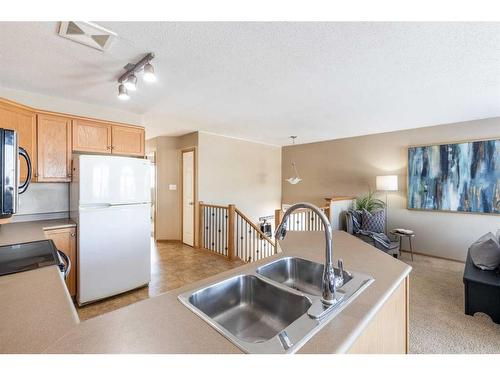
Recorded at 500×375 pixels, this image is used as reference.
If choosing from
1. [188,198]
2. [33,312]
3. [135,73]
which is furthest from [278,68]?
[188,198]

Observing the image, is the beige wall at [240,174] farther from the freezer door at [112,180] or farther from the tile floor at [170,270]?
the freezer door at [112,180]

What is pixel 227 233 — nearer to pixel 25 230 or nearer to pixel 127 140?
pixel 127 140

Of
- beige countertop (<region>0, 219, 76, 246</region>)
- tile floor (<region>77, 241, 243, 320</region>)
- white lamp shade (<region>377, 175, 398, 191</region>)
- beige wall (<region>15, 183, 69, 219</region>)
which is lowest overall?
tile floor (<region>77, 241, 243, 320</region>)

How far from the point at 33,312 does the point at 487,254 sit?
3.68m

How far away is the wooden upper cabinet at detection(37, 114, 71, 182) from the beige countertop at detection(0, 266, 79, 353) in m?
1.83

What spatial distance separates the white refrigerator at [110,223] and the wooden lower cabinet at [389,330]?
2645mm

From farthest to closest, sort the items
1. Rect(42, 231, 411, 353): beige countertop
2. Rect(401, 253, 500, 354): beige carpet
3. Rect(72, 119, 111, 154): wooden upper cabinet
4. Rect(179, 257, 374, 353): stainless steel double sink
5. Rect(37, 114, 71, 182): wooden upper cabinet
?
Rect(72, 119, 111, 154): wooden upper cabinet
Rect(37, 114, 71, 182): wooden upper cabinet
Rect(401, 253, 500, 354): beige carpet
Rect(179, 257, 374, 353): stainless steel double sink
Rect(42, 231, 411, 353): beige countertop

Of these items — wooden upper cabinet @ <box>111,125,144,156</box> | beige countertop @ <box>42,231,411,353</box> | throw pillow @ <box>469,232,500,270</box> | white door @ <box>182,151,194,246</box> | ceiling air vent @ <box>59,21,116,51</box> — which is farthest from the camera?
white door @ <box>182,151,194,246</box>

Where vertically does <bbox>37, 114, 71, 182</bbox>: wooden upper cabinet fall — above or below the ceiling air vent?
below

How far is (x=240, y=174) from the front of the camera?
5.41 metres

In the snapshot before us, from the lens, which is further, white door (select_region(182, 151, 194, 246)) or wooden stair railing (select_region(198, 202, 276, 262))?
white door (select_region(182, 151, 194, 246))

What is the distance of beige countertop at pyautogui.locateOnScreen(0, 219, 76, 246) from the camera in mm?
1887

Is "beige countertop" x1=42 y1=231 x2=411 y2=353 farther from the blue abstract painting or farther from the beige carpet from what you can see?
the blue abstract painting

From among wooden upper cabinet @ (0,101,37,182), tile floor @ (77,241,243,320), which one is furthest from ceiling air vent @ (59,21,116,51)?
tile floor @ (77,241,243,320)
